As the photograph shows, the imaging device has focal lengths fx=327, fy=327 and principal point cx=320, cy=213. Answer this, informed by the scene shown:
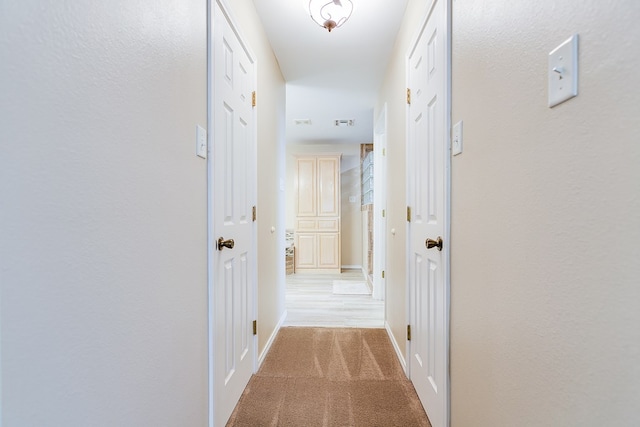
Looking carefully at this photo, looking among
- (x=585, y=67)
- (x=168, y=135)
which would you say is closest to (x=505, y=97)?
(x=585, y=67)

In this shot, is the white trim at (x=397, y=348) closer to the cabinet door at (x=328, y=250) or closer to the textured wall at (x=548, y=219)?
the textured wall at (x=548, y=219)

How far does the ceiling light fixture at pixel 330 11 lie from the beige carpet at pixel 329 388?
2.12 metres

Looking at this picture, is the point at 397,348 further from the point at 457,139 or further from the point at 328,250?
the point at 328,250

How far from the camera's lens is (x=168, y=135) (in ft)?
3.33

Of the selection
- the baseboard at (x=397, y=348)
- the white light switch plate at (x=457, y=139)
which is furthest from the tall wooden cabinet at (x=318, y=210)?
the white light switch plate at (x=457, y=139)

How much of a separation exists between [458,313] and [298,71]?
2.58 meters

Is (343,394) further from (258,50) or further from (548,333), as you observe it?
(258,50)

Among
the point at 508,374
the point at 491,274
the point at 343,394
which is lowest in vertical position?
the point at 343,394

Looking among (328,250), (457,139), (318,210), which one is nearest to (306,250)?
(328,250)

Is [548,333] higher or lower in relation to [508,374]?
higher

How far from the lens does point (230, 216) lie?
1.63 m

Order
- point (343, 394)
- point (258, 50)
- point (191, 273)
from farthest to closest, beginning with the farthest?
point (258, 50), point (343, 394), point (191, 273)

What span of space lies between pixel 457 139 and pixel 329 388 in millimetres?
1515

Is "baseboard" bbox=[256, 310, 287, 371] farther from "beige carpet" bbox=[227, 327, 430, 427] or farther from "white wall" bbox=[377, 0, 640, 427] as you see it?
"white wall" bbox=[377, 0, 640, 427]
